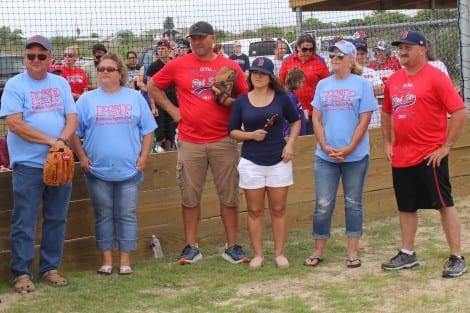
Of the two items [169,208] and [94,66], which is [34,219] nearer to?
[169,208]

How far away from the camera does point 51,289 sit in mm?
5199

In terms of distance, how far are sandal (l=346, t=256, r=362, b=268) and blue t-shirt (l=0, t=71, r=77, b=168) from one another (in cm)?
235

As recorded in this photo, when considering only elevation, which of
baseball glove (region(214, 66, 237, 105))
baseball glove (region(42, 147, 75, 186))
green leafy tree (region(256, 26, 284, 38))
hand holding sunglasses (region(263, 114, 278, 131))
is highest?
green leafy tree (region(256, 26, 284, 38))

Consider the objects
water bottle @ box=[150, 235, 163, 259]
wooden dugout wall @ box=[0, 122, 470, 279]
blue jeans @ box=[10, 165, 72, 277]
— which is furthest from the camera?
water bottle @ box=[150, 235, 163, 259]

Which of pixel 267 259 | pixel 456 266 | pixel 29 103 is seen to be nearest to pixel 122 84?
pixel 29 103

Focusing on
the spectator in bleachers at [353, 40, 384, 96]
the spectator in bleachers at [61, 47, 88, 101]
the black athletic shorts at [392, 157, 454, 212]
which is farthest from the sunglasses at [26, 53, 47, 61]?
the spectator in bleachers at [353, 40, 384, 96]

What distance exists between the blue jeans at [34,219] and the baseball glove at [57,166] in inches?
5.9

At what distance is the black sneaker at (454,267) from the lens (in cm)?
517

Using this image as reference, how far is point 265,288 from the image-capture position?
201 inches

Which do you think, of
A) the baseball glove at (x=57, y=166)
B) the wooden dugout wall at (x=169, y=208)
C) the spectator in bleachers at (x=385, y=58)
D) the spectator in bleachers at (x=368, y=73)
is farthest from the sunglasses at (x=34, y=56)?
the spectator in bleachers at (x=385, y=58)

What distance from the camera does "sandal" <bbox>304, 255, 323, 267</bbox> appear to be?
18.6 ft

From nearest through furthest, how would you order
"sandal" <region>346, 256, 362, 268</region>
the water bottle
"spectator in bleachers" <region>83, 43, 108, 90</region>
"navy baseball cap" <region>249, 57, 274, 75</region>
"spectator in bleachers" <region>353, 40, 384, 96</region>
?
"navy baseball cap" <region>249, 57, 274, 75</region> < "sandal" <region>346, 256, 362, 268</region> < the water bottle < "spectator in bleachers" <region>83, 43, 108, 90</region> < "spectator in bleachers" <region>353, 40, 384, 96</region>

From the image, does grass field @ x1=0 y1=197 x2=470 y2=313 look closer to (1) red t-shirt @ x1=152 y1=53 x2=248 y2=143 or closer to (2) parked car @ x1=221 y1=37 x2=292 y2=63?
(1) red t-shirt @ x1=152 y1=53 x2=248 y2=143

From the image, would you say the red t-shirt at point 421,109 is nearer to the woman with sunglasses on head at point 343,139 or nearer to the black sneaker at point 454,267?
the woman with sunglasses on head at point 343,139
